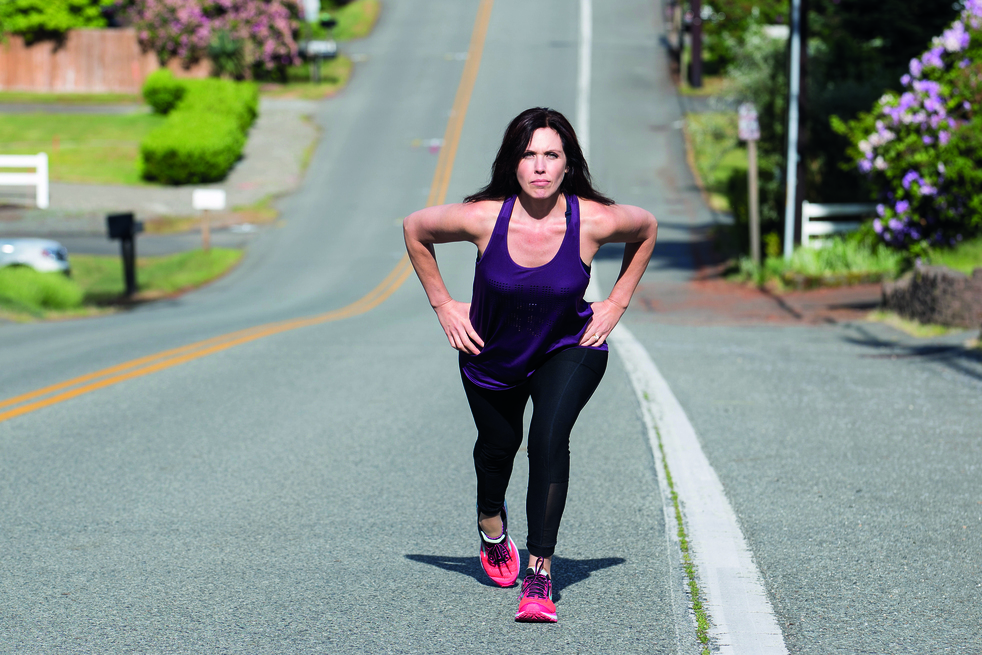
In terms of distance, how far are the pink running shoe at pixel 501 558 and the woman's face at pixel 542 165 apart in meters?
1.34

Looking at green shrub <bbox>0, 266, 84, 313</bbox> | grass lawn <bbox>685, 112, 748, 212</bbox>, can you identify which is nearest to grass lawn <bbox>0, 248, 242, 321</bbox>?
green shrub <bbox>0, 266, 84, 313</bbox>

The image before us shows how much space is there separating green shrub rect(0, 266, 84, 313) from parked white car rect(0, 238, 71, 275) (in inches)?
13.2

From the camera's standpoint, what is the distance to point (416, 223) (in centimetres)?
430

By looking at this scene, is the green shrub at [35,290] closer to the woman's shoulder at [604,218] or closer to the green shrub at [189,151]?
the woman's shoulder at [604,218]

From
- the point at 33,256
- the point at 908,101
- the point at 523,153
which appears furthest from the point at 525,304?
the point at 33,256

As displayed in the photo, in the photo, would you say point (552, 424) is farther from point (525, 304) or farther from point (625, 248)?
point (625, 248)

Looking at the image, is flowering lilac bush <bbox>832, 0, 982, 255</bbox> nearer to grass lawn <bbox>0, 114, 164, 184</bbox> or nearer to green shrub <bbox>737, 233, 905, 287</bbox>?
green shrub <bbox>737, 233, 905, 287</bbox>

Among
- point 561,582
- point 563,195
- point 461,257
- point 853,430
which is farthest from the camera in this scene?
point 461,257

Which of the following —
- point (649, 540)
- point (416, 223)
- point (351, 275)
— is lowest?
point (351, 275)

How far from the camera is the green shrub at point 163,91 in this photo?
45000 mm

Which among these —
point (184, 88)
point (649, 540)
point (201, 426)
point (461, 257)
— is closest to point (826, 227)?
point (461, 257)

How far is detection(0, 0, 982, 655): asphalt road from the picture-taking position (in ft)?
13.7

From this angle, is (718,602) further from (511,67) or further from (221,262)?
(511,67)

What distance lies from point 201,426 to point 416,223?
4355 millimetres
